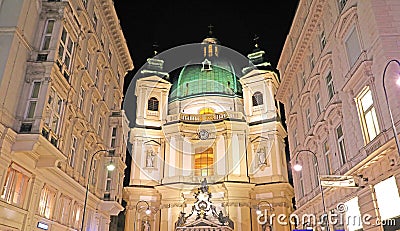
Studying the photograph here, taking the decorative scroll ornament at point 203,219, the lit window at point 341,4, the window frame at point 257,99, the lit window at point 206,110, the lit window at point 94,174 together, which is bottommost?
the decorative scroll ornament at point 203,219

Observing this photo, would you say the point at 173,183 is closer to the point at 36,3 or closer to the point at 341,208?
the point at 341,208

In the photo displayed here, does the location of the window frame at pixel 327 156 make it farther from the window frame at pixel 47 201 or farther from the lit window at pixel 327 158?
the window frame at pixel 47 201

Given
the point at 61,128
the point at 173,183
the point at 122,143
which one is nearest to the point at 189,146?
the point at 173,183

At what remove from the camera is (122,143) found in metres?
35.2

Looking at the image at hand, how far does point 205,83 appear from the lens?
204ft

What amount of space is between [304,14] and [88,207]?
23626 millimetres

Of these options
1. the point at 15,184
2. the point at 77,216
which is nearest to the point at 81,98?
the point at 77,216

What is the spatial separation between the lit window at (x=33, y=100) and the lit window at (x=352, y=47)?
1753cm

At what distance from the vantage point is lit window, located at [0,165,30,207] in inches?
666

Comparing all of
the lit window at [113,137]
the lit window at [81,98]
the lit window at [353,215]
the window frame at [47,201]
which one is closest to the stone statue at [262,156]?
the lit window at [113,137]

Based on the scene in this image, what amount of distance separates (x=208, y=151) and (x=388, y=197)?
39.5m

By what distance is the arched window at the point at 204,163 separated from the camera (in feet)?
171

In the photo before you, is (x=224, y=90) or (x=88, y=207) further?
(x=224, y=90)

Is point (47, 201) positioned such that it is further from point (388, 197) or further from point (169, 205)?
point (169, 205)
